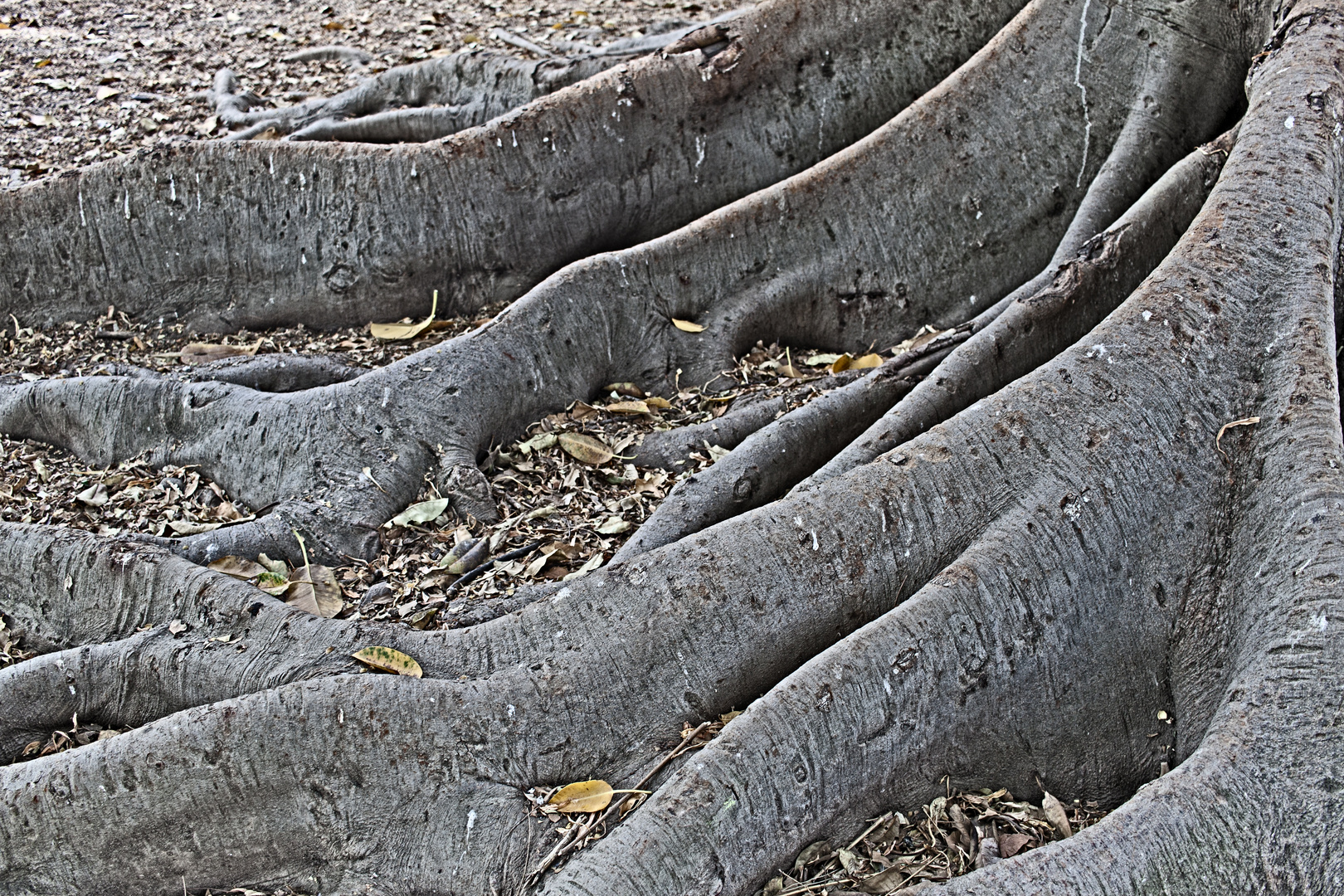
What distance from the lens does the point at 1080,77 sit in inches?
162

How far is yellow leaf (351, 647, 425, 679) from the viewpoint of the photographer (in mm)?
2883

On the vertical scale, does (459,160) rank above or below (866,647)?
above

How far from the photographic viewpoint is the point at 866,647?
2.65m

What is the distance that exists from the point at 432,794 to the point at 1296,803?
1943mm

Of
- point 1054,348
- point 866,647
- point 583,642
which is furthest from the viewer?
point 1054,348

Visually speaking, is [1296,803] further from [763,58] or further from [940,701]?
[763,58]

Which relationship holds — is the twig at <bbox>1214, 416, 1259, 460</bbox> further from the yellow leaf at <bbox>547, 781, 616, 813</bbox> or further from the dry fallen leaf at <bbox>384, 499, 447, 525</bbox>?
the dry fallen leaf at <bbox>384, 499, 447, 525</bbox>

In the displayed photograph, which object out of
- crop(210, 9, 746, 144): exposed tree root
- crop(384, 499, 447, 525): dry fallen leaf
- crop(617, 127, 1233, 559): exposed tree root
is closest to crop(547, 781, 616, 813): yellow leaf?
crop(617, 127, 1233, 559): exposed tree root

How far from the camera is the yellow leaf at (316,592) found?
3361 millimetres

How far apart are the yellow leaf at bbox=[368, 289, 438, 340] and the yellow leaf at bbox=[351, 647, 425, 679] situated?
82.7 inches

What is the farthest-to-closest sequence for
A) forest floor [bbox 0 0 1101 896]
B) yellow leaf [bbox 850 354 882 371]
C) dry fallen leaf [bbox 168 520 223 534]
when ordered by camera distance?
yellow leaf [bbox 850 354 882 371] < dry fallen leaf [bbox 168 520 223 534] < forest floor [bbox 0 0 1101 896]

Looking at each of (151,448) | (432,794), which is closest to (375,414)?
(151,448)

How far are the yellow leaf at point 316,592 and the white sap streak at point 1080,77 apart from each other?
3.13m

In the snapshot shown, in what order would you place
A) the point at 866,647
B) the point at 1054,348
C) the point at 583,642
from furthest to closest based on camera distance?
the point at 1054,348 → the point at 583,642 → the point at 866,647
